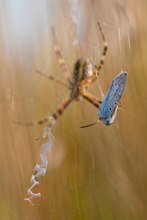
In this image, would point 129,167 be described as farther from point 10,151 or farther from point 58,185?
point 10,151

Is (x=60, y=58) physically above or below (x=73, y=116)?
above

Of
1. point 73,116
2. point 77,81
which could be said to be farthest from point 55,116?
point 77,81

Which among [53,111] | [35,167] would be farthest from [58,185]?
[53,111]

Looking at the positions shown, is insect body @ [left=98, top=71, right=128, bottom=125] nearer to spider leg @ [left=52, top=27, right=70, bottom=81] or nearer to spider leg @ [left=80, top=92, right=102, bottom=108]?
spider leg @ [left=80, top=92, right=102, bottom=108]

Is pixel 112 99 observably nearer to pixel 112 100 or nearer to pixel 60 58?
pixel 112 100

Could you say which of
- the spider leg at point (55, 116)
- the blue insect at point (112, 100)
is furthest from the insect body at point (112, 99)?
the spider leg at point (55, 116)

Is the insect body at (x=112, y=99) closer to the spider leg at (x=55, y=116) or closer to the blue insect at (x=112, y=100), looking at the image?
the blue insect at (x=112, y=100)

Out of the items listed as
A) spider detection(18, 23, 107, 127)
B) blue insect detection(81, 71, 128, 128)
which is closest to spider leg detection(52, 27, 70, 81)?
spider detection(18, 23, 107, 127)
